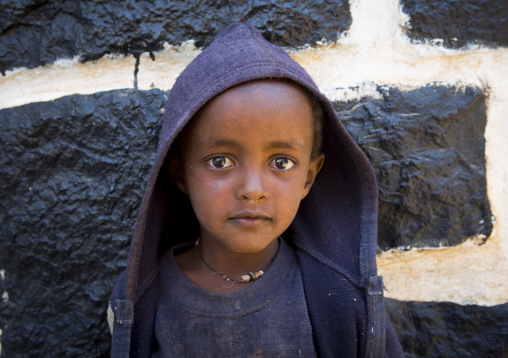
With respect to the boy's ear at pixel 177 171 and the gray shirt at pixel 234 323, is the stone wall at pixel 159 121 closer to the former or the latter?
the boy's ear at pixel 177 171

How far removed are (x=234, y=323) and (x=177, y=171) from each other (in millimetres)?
406

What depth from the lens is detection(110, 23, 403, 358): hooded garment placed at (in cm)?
103

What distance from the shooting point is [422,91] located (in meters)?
1.24

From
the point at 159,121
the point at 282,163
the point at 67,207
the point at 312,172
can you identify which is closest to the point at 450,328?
the point at 312,172

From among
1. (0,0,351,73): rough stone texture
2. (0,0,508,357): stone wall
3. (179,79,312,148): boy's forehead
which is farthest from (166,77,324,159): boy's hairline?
(0,0,351,73): rough stone texture

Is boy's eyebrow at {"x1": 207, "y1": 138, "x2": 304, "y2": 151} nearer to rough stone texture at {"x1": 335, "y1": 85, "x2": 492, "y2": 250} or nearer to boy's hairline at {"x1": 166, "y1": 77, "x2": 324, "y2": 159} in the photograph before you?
boy's hairline at {"x1": 166, "y1": 77, "x2": 324, "y2": 159}

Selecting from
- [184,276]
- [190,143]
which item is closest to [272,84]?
[190,143]

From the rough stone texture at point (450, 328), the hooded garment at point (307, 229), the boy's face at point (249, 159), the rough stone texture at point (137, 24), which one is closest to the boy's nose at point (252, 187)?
the boy's face at point (249, 159)

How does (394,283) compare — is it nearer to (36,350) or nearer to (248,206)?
(248,206)

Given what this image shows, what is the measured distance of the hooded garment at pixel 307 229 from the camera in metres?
1.03

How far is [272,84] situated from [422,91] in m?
0.47

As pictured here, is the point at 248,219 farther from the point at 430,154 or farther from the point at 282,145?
the point at 430,154

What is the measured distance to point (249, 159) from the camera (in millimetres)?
1015

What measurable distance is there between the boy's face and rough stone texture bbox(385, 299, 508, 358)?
52 centimetres
